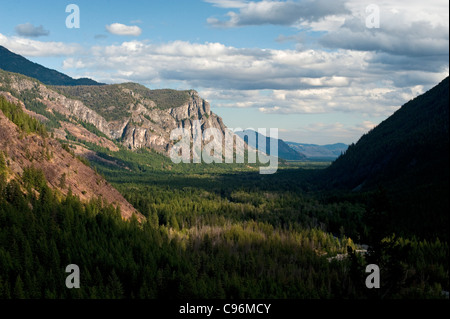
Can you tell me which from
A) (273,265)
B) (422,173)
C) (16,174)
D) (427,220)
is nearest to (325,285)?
→ (273,265)

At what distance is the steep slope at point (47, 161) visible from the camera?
125438mm

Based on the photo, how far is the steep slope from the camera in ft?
412

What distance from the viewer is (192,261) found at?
11325 centimetres

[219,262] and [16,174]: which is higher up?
[16,174]

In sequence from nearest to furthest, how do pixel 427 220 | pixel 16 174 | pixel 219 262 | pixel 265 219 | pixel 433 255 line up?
pixel 433 255
pixel 219 262
pixel 16 174
pixel 427 220
pixel 265 219

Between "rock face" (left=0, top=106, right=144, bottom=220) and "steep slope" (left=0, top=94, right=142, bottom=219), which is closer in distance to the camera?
"steep slope" (left=0, top=94, right=142, bottom=219)

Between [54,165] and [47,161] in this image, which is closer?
[47,161]

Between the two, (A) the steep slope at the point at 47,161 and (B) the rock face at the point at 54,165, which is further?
(B) the rock face at the point at 54,165

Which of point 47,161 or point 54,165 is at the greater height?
point 47,161

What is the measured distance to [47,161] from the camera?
13538 cm
